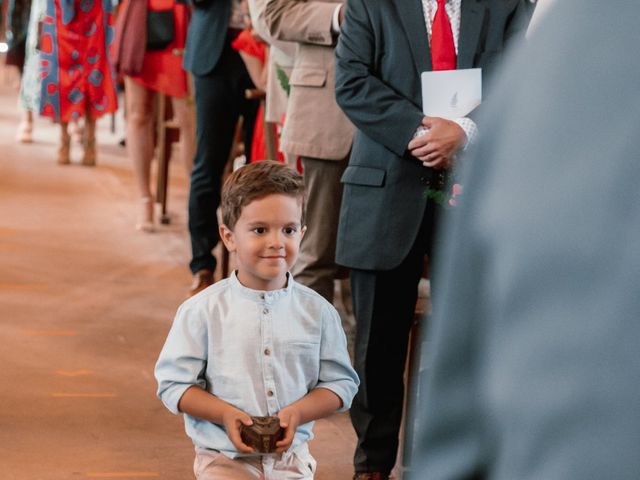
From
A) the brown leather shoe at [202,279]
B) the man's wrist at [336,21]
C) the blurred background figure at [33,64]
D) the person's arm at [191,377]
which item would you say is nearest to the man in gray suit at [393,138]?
the man's wrist at [336,21]

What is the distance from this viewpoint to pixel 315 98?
3717 mm

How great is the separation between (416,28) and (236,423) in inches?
46.6

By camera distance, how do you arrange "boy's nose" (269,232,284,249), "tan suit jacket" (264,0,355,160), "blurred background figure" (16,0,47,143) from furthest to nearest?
1. "blurred background figure" (16,0,47,143)
2. "tan suit jacket" (264,0,355,160)
3. "boy's nose" (269,232,284,249)

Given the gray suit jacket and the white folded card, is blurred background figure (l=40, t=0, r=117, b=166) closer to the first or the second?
the gray suit jacket

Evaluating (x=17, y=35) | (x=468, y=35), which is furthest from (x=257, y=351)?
(x=17, y=35)

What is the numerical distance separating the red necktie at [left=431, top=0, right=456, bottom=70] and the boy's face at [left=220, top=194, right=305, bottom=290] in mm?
730

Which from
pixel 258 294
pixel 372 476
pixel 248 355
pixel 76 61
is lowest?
pixel 372 476

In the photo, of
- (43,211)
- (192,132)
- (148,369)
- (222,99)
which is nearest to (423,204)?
(148,369)

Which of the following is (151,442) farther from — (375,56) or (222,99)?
(222,99)

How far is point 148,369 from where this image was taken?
4.47m

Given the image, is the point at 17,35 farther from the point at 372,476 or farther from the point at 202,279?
the point at 372,476

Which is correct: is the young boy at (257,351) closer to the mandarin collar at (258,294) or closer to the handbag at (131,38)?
the mandarin collar at (258,294)

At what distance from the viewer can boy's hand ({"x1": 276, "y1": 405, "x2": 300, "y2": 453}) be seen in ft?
7.70

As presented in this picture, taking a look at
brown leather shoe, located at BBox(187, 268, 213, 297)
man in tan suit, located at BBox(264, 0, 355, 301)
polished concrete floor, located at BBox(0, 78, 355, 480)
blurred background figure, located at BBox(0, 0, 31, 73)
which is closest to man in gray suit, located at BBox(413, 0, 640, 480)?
polished concrete floor, located at BBox(0, 78, 355, 480)
